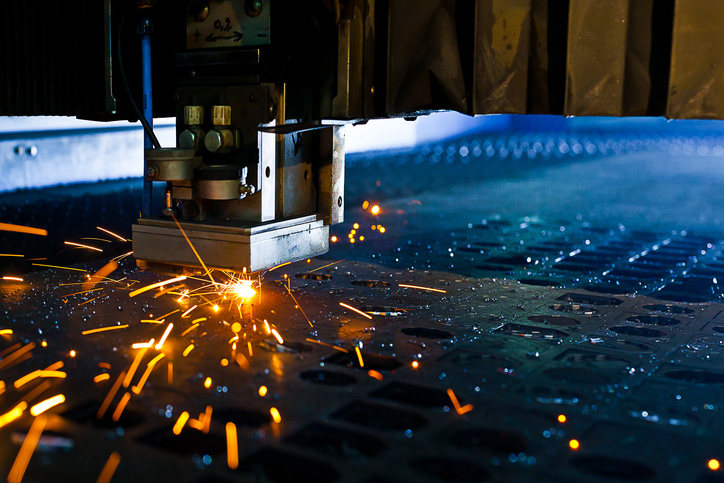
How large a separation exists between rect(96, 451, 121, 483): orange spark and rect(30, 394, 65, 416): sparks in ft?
1.17

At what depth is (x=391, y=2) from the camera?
258 centimetres

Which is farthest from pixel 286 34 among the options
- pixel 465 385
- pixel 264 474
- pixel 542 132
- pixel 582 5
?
pixel 542 132

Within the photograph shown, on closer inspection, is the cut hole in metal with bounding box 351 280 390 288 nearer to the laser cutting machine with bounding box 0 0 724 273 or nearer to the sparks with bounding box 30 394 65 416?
the laser cutting machine with bounding box 0 0 724 273

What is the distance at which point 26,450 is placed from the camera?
68.4 inches

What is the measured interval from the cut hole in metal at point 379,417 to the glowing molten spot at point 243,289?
4.38 feet

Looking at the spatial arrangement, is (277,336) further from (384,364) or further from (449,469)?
(449,469)

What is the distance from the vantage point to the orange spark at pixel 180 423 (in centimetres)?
186

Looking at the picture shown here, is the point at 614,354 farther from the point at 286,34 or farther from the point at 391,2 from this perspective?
the point at 286,34

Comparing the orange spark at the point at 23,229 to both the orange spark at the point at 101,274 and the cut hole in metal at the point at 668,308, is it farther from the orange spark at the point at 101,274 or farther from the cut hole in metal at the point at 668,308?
the cut hole in metal at the point at 668,308

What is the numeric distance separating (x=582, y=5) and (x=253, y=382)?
5.10ft

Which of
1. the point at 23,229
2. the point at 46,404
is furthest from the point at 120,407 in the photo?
the point at 23,229

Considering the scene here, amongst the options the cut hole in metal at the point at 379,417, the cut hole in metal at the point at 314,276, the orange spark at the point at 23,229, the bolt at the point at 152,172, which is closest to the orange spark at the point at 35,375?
the bolt at the point at 152,172

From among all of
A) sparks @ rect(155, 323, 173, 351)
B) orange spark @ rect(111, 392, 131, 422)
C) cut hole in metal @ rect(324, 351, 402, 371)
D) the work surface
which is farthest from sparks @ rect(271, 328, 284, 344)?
orange spark @ rect(111, 392, 131, 422)

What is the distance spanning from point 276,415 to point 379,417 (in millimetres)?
277
